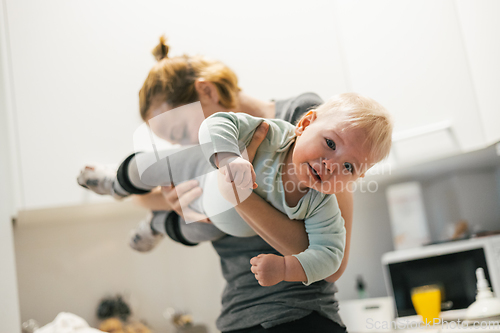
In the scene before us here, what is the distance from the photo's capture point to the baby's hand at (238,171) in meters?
0.33

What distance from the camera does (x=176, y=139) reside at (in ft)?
1.47

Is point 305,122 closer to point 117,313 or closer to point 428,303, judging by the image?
point 428,303

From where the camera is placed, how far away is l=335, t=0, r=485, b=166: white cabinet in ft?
3.71

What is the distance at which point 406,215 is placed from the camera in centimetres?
142

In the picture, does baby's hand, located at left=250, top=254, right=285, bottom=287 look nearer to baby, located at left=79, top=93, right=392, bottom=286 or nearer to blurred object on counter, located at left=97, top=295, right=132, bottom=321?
baby, located at left=79, top=93, right=392, bottom=286

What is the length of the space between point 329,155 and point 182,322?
3.33 ft

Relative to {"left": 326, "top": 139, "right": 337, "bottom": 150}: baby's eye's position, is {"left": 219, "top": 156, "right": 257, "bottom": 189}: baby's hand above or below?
below

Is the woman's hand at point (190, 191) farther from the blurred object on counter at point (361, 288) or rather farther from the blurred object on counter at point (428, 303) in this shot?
the blurred object on counter at point (361, 288)

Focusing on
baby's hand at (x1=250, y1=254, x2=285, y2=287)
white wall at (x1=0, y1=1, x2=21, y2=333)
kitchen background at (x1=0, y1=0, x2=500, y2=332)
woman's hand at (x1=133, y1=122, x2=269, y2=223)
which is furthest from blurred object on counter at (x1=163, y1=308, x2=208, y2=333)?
baby's hand at (x1=250, y1=254, x2=285, y2=287)

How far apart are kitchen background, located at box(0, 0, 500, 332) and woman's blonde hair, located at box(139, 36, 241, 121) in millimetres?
293

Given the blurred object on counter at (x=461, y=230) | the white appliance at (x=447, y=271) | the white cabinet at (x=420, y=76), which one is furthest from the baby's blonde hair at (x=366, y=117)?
the blurred object on counter at (x=461, y=230)

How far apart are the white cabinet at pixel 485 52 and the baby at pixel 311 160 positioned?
0.82 meters

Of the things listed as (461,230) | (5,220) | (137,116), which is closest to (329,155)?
(137,116)

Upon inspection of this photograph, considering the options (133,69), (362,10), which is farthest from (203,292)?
(362,10)
